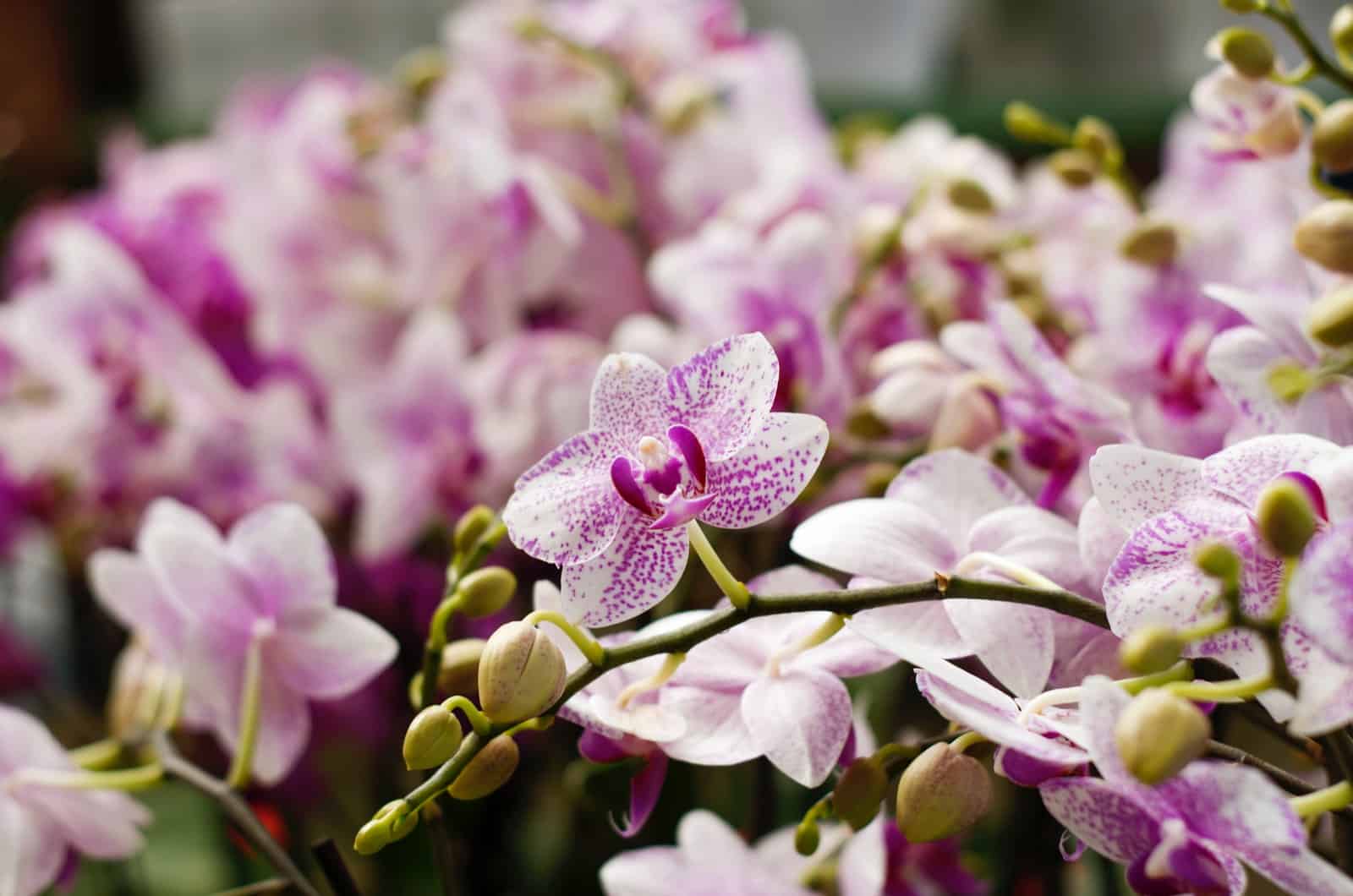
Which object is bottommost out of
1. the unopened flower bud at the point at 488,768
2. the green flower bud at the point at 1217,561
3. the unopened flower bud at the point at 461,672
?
the unopened flower bud at the point at 461,672

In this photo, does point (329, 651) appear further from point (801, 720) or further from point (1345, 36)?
point (1345, 36)

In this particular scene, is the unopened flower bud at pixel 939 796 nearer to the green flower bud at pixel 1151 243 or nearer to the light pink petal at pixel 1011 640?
the light pink petal at pixel 1011 640

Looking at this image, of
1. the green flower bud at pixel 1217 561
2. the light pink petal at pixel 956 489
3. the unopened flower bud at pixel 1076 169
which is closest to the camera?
the green flower bud at pixel 1217 561

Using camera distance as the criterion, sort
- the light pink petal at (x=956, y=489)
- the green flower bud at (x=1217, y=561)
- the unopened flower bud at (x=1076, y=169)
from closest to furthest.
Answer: the green flower bud at (x=1217, y=561)
the light pink petal at (x=956, y=489)
the unopened flower bud at (x=1076, y=169)

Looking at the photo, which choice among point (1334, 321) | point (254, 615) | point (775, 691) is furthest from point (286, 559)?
point (1334, 321)

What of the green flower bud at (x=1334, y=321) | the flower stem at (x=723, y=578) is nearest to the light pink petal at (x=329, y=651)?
the flower stem at (x=723, y=578)

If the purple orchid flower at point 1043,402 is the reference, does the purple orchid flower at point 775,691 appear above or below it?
below
